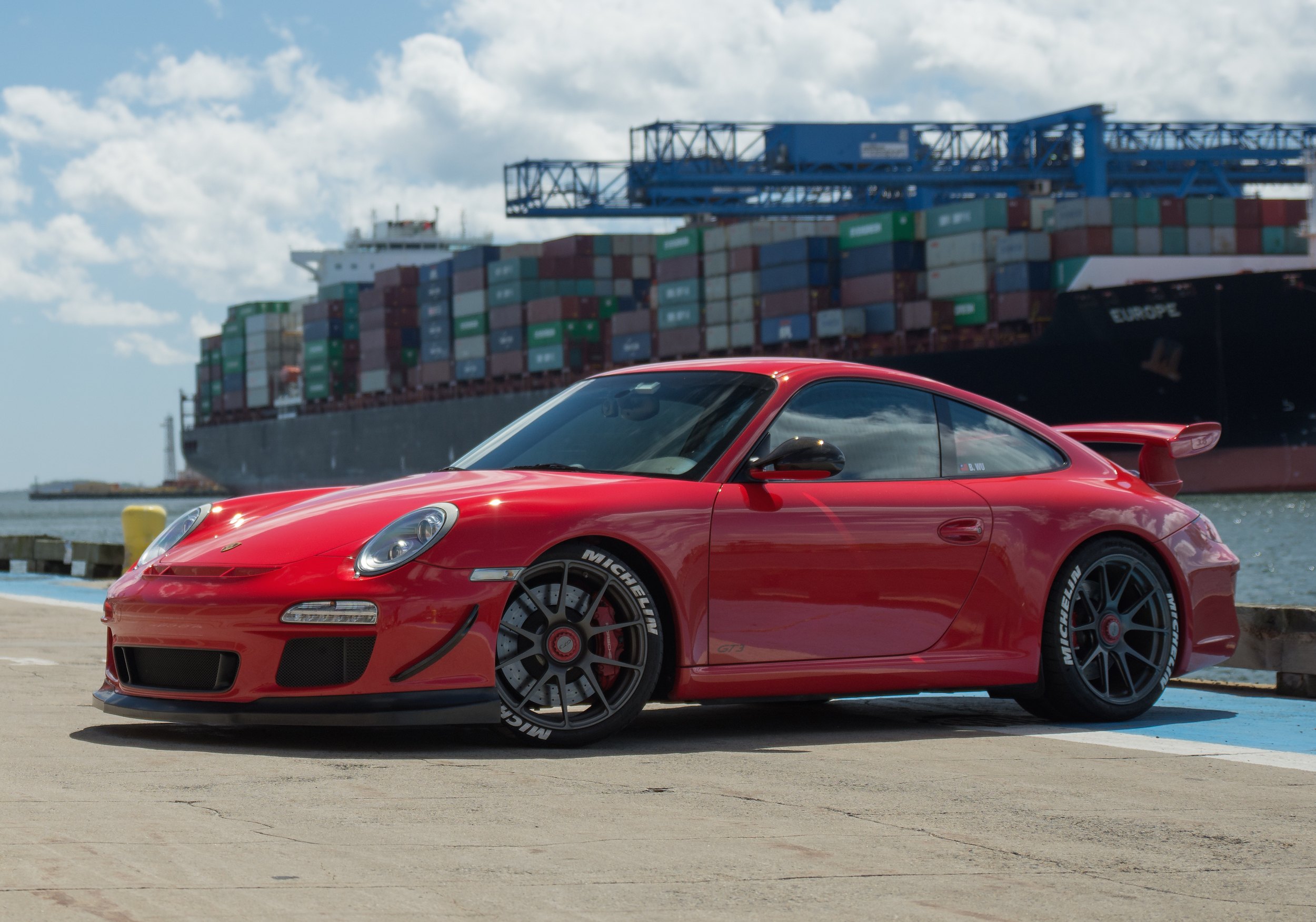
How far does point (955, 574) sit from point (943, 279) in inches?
1531

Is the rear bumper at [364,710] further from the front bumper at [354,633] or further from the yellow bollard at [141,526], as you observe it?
the yellow bollard at [141,526]

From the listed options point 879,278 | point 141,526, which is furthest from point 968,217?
point 141,526

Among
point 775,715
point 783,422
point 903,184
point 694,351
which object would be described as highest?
point 903,184

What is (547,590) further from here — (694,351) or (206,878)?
(694,351)

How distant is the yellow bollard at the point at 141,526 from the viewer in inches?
603

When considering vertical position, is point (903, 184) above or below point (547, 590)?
above

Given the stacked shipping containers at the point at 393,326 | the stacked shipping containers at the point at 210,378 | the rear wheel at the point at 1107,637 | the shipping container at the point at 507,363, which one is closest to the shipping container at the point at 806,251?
the shipping container at the point at 507,363

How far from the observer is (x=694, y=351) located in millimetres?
51250

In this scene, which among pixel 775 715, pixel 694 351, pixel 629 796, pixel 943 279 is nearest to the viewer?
pixel 629 796

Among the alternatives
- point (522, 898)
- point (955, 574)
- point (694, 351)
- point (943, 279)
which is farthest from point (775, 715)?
point (694, 351)

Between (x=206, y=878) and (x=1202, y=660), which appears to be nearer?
(x=206, y=878)

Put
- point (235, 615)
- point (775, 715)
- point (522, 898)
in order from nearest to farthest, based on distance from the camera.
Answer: point (522, 898) → point (235, 615) → point (775, 715)

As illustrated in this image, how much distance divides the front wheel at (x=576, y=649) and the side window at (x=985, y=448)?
1.39m

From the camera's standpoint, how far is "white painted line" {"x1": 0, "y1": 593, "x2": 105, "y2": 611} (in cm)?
1210
